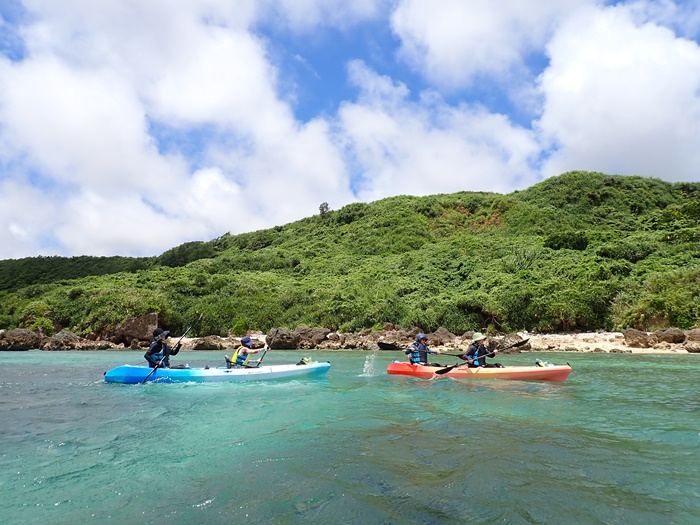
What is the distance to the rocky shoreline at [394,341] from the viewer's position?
18812mm

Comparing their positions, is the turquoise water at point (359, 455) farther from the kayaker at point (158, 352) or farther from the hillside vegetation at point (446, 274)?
the hillside vegetation at point (446, 274)

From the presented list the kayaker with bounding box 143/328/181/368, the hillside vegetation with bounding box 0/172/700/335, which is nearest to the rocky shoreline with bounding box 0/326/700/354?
the hillside vegetation with bounding box 0/172/700/335

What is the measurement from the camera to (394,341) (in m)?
24.3

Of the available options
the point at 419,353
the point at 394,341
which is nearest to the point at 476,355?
the point at 419,353

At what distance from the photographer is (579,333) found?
78.2ft

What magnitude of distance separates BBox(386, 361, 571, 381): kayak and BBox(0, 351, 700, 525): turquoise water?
35 cm

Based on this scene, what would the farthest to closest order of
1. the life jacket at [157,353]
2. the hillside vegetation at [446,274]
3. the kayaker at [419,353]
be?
the hillside vegetation at [446,274] < the kayaker at [419,353] < the life jacket at [157,353]

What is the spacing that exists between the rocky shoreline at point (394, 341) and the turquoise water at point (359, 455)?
8338mm

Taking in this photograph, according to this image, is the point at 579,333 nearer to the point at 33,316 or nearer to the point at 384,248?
the point at 384,248

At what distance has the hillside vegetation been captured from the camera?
2498 centimetres

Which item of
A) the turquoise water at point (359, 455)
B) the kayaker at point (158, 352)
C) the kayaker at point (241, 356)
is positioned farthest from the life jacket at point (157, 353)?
the turquoise water at point (359, 455)

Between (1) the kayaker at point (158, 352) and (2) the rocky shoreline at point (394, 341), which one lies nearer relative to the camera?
(1) the kayaker at point (158, 352)

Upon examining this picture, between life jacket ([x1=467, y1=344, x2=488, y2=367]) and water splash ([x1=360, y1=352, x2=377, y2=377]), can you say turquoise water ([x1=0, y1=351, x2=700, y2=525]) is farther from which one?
water splash ([x1=360, y1=352, x2=377, y2=377])

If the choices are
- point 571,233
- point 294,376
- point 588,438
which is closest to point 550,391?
point 588,438
